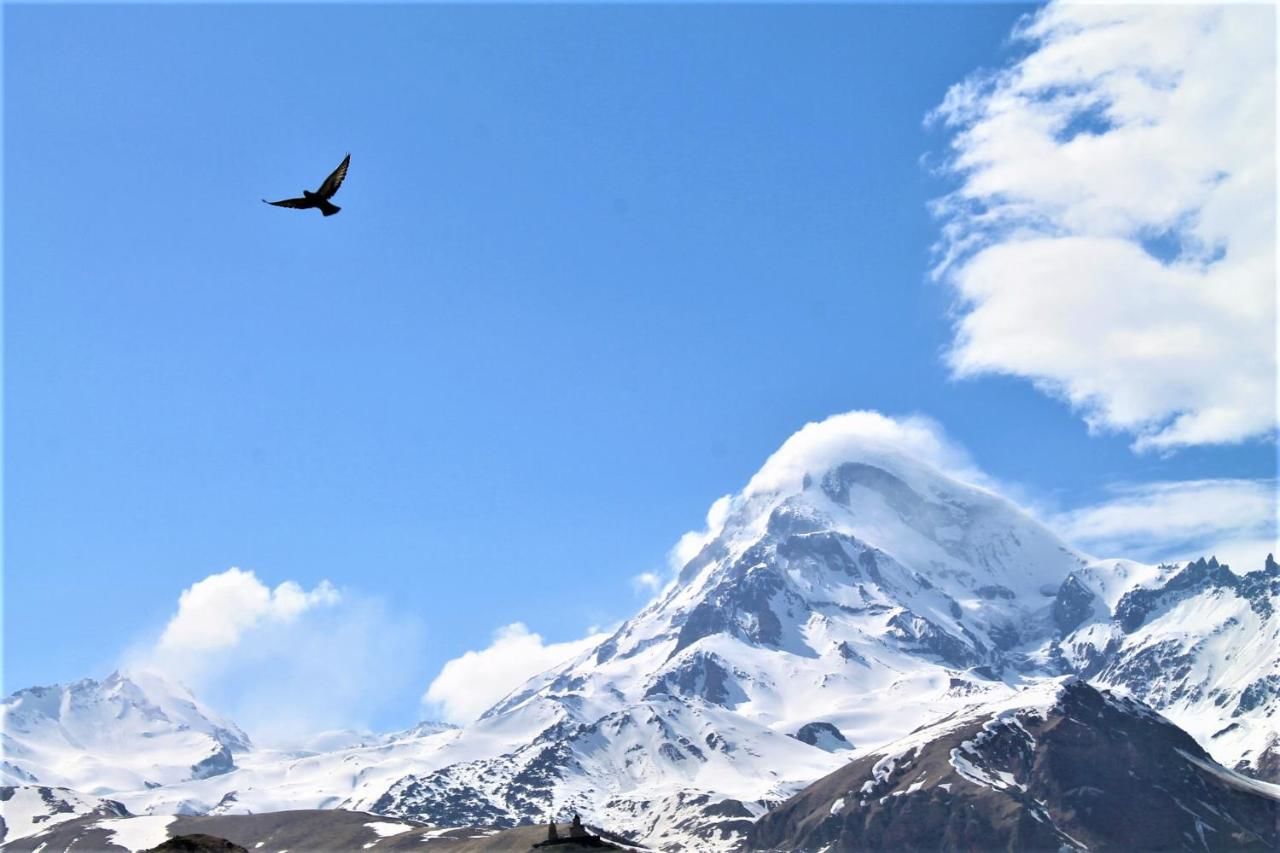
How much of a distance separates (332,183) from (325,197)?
874mm

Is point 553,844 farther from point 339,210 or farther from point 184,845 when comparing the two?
point 339,210

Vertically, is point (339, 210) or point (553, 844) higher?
point (339, 210)

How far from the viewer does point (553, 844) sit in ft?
627

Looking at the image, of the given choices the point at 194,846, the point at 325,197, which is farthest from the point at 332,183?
the point at 194,846

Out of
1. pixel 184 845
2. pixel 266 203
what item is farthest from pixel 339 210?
pixel 184 845

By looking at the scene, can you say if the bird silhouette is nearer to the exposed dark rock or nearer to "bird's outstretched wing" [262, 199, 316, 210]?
"bird's outstretched wing" [262, 199, 316, 210]

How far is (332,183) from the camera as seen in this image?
7400 cm

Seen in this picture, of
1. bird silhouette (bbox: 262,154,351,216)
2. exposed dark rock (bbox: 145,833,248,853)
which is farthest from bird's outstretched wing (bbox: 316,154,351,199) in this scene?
exposed dark rock (bbox: 145,833,248,853)

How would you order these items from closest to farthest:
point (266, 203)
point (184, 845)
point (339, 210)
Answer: point (266, 203) < point (339, 210) < point (184, 845)

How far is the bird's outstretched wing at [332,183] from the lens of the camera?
7325 centimetres

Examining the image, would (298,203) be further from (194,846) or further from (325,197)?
(194,846)

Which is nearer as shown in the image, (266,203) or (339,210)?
(266,203)

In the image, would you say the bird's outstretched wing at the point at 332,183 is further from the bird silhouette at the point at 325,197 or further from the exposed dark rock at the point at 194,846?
the exposed dark rock at the point at 194,846

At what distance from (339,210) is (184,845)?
431 ft
